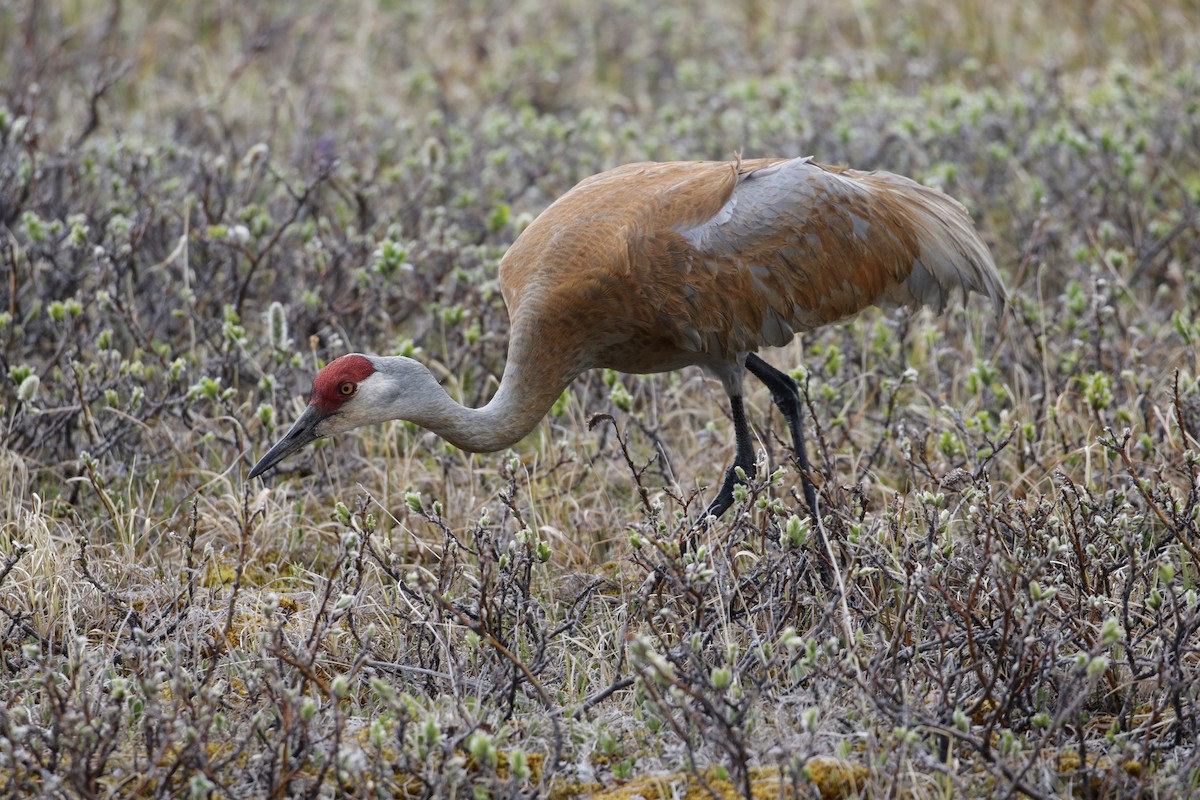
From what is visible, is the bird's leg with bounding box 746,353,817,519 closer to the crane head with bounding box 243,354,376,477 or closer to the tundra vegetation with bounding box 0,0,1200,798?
the tundra vegetation with bounding box 0,0,1200,798

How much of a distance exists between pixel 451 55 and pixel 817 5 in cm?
255

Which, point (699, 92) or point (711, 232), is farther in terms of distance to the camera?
point (699, 92)

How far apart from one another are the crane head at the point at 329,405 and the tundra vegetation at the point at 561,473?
0.27 metres

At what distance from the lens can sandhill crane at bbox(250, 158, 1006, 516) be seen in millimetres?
3969

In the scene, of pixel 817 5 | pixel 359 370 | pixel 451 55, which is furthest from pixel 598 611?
pixel 817 5

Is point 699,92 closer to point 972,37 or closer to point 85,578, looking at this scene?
point 972,37

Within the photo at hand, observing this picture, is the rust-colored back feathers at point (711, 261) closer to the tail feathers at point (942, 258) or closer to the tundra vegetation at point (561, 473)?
the tail feathers at point (942, 258)

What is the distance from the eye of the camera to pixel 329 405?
12.7ft

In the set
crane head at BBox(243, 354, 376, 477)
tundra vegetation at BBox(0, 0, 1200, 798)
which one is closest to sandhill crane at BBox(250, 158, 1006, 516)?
crane head at BBox(243, 354, 376, 477)

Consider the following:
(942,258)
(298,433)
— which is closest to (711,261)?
(942,258)

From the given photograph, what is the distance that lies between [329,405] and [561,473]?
1.14m

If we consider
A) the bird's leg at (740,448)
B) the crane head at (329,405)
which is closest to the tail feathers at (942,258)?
the bird's leg at (740,448)

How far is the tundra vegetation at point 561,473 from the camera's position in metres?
3.14

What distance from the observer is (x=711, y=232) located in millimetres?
4156
